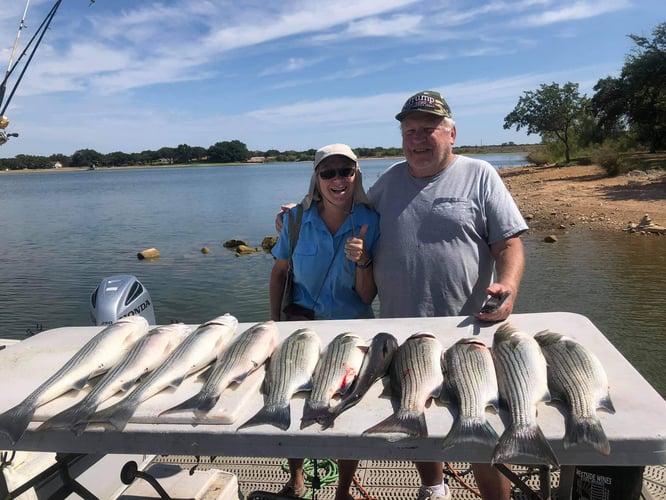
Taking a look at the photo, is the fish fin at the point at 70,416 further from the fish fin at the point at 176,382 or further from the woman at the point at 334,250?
the woman at the point at 334,250

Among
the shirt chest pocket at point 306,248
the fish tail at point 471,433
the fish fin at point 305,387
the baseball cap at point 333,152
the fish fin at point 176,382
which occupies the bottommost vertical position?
the fish tail at point 471,433

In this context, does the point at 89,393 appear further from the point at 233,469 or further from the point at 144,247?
the point at 144,247

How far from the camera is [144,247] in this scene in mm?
21562

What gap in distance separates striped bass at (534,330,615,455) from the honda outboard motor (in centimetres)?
406

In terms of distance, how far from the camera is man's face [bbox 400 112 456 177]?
3285mm

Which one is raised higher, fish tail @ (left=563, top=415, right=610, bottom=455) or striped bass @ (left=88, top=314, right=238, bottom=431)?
striped bass @ (left=88, top=314, right=238, bottom=431)

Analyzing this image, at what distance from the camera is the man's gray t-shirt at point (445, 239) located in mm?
3275

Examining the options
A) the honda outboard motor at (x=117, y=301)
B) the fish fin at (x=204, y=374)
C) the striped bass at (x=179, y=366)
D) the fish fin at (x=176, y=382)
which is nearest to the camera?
the striped bass at (x=179, y=366)

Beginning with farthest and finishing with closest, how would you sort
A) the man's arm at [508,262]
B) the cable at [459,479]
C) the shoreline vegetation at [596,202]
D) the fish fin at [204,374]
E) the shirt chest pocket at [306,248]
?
the shoreline vegetation at [596,202], the cable at [459,479], the shirt chest pocket at [306,248], the man's arm at [508,262], the fish fin at [204,374]

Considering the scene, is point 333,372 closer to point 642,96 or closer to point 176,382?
point 176,382

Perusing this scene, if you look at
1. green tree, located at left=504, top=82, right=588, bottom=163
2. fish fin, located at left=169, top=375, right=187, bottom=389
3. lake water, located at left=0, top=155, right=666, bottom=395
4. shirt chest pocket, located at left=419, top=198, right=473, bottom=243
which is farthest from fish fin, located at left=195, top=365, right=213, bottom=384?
green tree, located at left=504, top=82, right=588, bottom=163

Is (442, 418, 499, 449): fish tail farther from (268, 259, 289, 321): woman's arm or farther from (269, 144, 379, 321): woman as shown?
(268, 259, 289, 321): woman's arm

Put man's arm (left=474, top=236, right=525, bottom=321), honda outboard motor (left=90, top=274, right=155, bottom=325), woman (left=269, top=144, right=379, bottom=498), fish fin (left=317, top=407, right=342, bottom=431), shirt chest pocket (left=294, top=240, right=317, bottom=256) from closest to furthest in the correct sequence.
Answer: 1. fish fin (left=317, top=407, right=342, bottom=431)
2. man's arm (left=474, top=236, right=525, bottom=321)
3. woman (left=269, top=144, right=379, bottom=498)
4. shirt chest pocket (left=294, top=240, right=317, bottom=256)
5. honda outboard motor (left=90, top=274, right=155, bottom=325)

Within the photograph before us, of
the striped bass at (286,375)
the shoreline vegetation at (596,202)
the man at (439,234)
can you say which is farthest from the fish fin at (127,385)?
the shoreline vegetation at (596,202)
